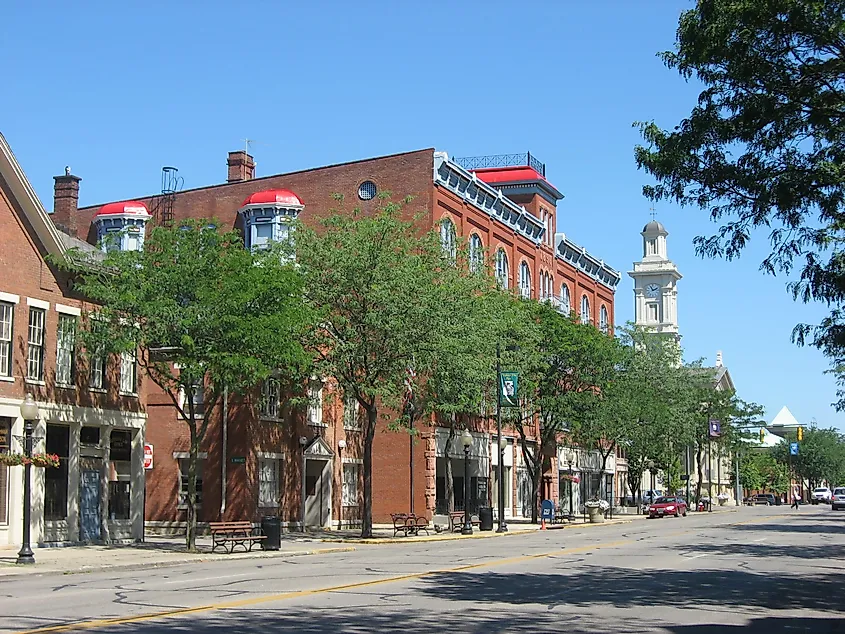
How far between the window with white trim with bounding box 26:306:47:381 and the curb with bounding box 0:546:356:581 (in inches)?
299

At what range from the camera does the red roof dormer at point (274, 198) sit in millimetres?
56406

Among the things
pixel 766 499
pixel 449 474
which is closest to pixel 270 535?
pixel 449 474

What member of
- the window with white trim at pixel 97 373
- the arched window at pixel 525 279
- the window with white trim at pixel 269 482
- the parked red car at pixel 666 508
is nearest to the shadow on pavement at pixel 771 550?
the window with white trim at pixel 269 482

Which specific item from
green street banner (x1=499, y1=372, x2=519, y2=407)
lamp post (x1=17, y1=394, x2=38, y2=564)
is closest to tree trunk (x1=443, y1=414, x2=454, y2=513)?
green street banner (x1=499, y1=372, x2=519, y2=407)

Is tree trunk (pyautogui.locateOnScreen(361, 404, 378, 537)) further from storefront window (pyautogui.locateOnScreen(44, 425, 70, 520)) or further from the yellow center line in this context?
the yellow center line

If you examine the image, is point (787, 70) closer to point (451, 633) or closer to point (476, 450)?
point (451, 633)

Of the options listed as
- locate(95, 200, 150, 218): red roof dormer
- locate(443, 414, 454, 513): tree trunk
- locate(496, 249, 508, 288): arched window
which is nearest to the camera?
locate(443, 414, 454, 513): tree trunk

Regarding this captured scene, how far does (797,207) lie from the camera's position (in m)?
16.6

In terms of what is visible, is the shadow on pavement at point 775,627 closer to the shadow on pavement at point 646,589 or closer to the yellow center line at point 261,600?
the shadow on pavement at point 646,589

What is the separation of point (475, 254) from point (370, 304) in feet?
30.0

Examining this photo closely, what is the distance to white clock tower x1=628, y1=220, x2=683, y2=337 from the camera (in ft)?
435

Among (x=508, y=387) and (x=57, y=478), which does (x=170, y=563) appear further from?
(x=508, y=387)

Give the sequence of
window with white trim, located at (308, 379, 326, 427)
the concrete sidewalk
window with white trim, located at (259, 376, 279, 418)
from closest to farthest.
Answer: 1. the concrete sidewalk
2. window with white trim, located at (259, 376, 279, 418)
3. window with white trim, located at (308, 379, 326, 427)

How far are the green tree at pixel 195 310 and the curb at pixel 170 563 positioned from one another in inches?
99.7
